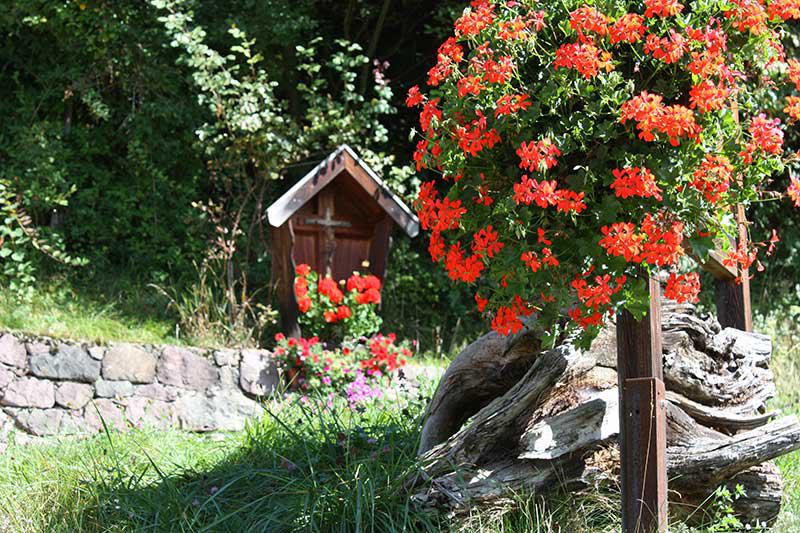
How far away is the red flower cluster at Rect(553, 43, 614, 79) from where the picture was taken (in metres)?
2.48

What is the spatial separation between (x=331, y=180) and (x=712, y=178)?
15.6 ft

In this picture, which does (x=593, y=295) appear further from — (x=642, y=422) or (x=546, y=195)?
(x=642, y=422)

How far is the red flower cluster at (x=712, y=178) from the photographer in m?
2.57

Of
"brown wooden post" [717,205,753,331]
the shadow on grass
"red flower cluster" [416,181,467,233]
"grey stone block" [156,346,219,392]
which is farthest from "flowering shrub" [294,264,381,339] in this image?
"red flower cluster" [416,181,467,233]

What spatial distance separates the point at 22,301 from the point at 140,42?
278 cm

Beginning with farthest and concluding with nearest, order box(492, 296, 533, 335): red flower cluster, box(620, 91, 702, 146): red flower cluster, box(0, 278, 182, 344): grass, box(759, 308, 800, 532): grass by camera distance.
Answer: box(0, 278, 182, 344): grass < box(759, 308, 800, 532): grass < box(492, 296, 533, 335): red flower cluster < box(620, 91, 702, 146): red flower cluster

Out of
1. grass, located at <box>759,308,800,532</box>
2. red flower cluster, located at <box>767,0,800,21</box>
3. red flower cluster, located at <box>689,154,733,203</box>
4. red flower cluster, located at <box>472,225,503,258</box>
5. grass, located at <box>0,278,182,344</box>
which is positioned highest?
red flower cluster, located at <box>767,0,800,21</box>

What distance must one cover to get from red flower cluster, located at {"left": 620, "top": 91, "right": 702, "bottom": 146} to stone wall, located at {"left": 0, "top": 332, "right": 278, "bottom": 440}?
13.9 feet

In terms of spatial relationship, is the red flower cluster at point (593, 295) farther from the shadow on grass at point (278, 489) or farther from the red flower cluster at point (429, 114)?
the shadow on grass at point (278, 489)

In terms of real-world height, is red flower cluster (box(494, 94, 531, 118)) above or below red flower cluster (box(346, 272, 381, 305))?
above

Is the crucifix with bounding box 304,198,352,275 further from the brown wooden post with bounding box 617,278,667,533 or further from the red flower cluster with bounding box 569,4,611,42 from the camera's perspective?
the red flower cluster with bounding box 569,4,611,42

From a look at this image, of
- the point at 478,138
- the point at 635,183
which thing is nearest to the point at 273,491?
the point at 478,138

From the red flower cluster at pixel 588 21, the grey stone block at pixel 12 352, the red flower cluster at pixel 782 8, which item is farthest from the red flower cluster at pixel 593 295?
the grey stone block at pixel 12 352

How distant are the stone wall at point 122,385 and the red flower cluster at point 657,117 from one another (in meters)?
4.25
